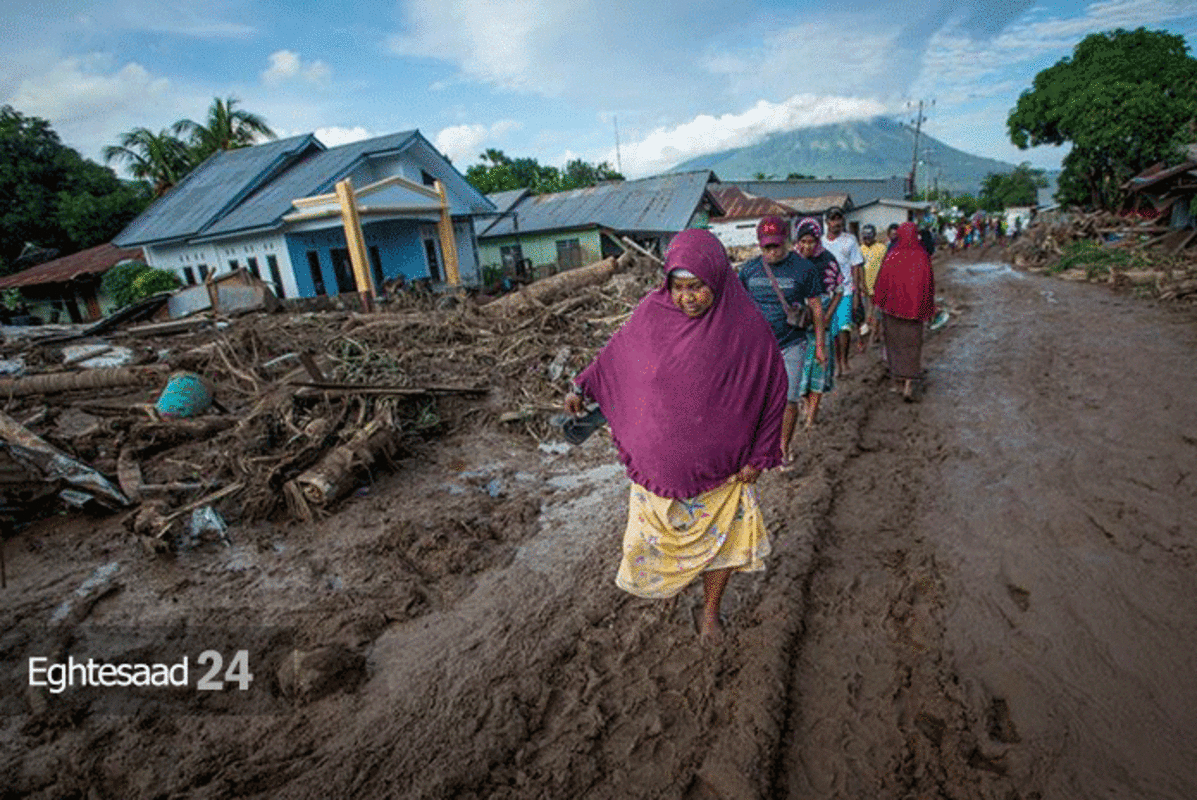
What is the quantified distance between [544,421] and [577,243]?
17432 mm

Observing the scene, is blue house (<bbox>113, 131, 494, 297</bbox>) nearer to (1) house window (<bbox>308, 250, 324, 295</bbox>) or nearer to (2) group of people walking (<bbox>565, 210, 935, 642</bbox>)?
(1) house window (<bbox>308, 250, 324, 295</bbox>)

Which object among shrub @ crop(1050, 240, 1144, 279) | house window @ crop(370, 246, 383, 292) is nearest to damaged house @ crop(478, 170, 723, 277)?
house window @ crop(370, 246, 383, 292)

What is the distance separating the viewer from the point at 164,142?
24.9 metres

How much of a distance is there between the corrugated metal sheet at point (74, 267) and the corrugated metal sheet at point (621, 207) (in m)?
12.9

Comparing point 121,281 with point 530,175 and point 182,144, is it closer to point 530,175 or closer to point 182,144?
point 182,144

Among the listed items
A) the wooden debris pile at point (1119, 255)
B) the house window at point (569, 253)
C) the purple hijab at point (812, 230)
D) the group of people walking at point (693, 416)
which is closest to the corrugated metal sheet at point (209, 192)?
the house window at point (569, 253)

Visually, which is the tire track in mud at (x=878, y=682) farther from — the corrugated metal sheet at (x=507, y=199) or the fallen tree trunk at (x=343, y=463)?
the corrugated metal sheet at (x=507, y=199)

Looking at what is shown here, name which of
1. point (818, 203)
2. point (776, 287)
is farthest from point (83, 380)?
point (818, 203)

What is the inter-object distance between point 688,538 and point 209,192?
21705 millimetres

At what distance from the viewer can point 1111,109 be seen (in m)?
24.0

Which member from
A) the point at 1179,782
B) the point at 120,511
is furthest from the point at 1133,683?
the point at 120,511

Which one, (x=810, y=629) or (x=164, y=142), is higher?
(x=164, y=142)

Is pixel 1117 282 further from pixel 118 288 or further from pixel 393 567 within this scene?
pixel 118 288

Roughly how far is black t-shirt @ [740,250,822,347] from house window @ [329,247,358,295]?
1521 cm
